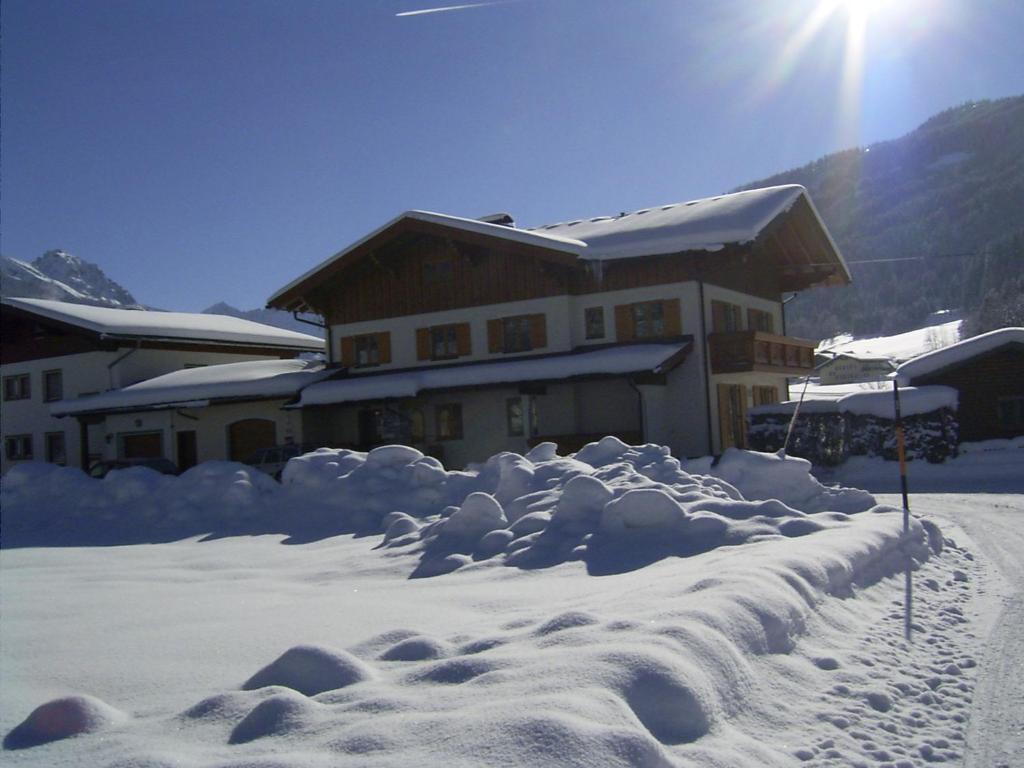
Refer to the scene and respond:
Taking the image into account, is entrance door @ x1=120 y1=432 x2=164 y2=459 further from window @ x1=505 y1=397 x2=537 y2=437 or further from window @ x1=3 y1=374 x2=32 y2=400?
window @ x1=505 y1=397 x2=537 y2=437

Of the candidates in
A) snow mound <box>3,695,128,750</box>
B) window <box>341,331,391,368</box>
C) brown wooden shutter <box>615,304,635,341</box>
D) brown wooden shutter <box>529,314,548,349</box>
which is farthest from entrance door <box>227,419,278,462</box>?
snow mound <box>3,695,128,750</box>

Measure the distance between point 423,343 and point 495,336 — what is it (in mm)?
2799

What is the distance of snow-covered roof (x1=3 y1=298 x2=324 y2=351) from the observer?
34.0 m

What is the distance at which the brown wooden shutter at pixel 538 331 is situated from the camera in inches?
1099

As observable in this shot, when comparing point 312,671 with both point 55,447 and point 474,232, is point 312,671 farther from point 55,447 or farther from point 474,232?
point 55,447

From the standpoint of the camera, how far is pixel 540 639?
4.87 meters

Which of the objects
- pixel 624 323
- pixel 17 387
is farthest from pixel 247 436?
pixel 624 323

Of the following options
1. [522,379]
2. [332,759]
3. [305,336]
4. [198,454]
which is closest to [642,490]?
[332,759]

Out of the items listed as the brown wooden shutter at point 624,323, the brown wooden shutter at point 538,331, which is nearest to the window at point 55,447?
the brown wooden shutter at point 538,331

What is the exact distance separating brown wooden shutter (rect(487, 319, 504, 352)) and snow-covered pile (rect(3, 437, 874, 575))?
13.1m

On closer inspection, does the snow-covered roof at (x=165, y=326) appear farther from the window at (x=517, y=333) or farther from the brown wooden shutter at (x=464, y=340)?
the window at (x=517, y=333)

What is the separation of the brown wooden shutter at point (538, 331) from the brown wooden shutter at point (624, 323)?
7.24 ft

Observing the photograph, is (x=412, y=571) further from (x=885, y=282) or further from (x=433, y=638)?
(x=885, y=282)

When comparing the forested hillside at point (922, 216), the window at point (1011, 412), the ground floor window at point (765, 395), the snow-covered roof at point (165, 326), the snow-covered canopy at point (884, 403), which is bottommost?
the window at point (1011, 412)
